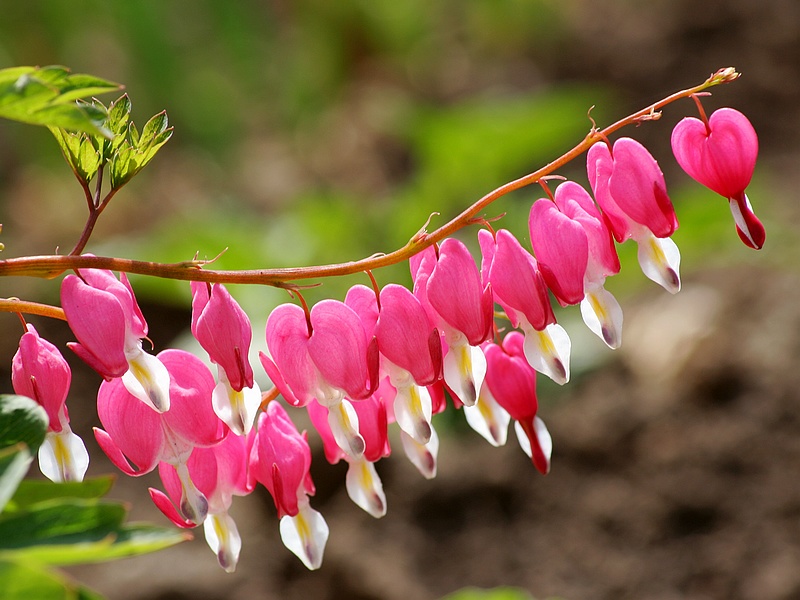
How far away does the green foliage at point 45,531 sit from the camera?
0.53m

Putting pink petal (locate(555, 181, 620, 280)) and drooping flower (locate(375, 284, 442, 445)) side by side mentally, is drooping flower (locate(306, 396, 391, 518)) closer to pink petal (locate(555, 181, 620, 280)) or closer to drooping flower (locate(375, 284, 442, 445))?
drooping flower (locate(375, 284, 442, 445))

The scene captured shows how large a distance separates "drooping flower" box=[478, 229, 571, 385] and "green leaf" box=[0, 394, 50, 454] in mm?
366

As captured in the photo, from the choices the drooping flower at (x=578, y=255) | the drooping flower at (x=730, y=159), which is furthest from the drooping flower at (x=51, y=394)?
the drooping flower at (x=730, y=159)

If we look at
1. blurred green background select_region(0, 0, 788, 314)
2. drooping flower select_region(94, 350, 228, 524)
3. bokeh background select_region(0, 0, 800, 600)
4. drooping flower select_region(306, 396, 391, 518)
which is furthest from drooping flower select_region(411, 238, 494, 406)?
blurred green background select_region(0, 0, 788, 314)

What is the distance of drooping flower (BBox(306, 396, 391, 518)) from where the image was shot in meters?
0.85

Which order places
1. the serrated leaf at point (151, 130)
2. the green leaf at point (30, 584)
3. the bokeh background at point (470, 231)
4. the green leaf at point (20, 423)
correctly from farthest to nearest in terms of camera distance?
the bokeh background at point (470, 231)
the serrated leaf at point (151, 130)
the green leaf at point (20, 423)
the green leaf at point (30, 584)

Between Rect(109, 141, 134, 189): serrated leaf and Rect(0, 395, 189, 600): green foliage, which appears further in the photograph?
Rect(109, 141, 134, 189): serrated leaf

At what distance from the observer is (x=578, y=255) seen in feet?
2.48

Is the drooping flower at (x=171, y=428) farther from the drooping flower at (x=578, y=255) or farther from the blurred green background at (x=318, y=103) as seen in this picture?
the blurred green background at (x=318, y=103)

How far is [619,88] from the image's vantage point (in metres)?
5.23

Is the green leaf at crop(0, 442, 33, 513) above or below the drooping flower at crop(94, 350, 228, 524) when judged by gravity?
above

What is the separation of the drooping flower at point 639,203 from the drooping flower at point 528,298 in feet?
0.29

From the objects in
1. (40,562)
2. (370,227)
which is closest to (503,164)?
(370,227)

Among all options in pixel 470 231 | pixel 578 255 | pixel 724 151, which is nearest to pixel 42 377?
pixel 578 255
